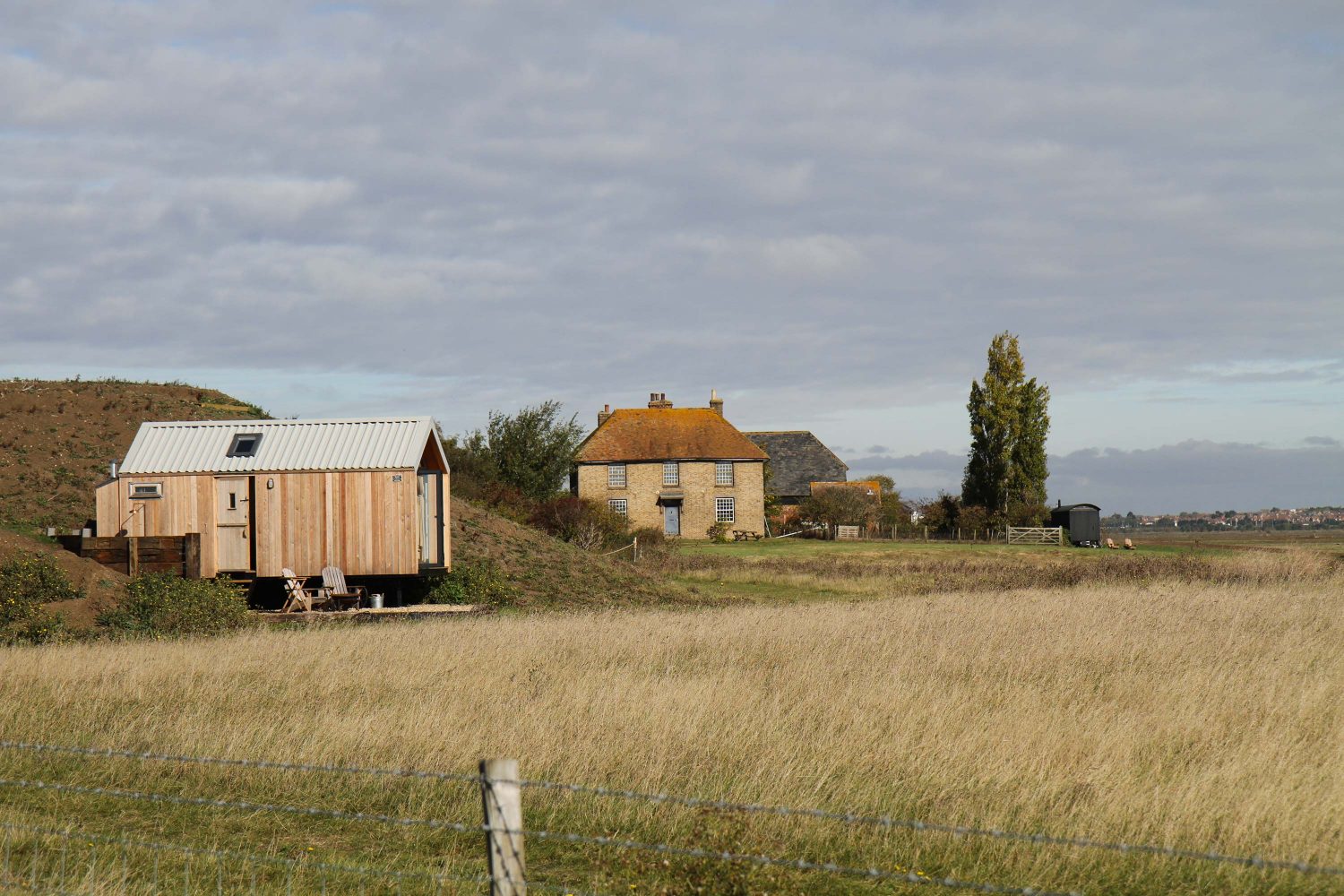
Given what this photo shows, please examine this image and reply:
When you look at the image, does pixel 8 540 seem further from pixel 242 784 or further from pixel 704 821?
pixel 704 821

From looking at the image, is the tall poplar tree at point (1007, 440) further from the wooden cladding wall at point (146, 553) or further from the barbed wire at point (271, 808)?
the barbed wire at point (271, 808)

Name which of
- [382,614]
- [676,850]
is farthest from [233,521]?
[676,850]

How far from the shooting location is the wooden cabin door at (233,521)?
2744cm

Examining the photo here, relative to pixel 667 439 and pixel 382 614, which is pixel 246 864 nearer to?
pixel 382 614

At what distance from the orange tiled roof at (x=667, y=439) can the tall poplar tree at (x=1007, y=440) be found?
11961 mm

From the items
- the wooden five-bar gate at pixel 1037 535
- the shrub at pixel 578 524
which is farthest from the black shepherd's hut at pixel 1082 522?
the shrub at pixel 578 524

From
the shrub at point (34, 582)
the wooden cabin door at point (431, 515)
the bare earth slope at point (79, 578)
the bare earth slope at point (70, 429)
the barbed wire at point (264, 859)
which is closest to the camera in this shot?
the barbed wire at point (264, 859)

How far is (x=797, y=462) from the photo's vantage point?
7812 centimetres

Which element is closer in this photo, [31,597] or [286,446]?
[31,597]

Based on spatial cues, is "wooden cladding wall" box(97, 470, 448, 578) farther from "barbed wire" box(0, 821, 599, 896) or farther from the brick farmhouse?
the brick farmhouse

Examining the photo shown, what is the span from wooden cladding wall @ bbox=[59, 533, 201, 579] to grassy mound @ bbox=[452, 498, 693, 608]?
7631 millimetres

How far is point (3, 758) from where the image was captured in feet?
33.0

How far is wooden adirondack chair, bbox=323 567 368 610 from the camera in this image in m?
26.7

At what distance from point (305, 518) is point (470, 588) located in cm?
440
